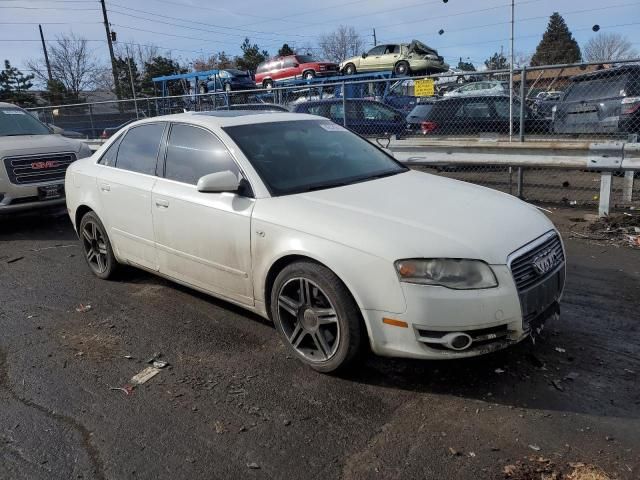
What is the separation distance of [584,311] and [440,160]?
463 centimetres

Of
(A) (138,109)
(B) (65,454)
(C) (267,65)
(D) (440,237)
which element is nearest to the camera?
(B) (65,454)

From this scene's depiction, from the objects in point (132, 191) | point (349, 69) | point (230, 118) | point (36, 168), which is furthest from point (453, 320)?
point (349, 69)

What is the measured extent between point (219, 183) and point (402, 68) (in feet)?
75.8

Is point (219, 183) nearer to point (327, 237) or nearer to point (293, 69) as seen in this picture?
point (327, 237)

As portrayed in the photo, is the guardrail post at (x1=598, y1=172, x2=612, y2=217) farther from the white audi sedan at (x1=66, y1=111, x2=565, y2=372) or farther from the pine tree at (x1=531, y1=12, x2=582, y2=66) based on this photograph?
the pine tree at (x1=531, y1=12, x2=582, y2=66)

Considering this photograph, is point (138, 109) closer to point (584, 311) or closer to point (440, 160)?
point (440, 160)

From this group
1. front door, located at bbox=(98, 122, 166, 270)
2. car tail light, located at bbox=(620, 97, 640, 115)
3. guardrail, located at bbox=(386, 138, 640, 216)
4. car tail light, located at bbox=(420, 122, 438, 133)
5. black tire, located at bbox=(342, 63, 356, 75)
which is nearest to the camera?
front door, located at bbox=(98, 122, 166, 270)

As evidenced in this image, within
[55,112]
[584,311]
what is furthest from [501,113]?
[55,112]

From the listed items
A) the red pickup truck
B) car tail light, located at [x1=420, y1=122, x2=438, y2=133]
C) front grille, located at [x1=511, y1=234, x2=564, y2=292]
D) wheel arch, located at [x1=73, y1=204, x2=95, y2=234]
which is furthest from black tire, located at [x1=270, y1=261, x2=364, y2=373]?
the red pickup truck

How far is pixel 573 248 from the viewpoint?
5.92 meters

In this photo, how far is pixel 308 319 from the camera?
339 cm

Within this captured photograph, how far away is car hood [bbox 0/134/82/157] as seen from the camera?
7.55 metres

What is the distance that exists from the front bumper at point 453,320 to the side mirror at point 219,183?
51.8 inches

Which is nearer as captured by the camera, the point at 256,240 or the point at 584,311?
the point at 256,240
